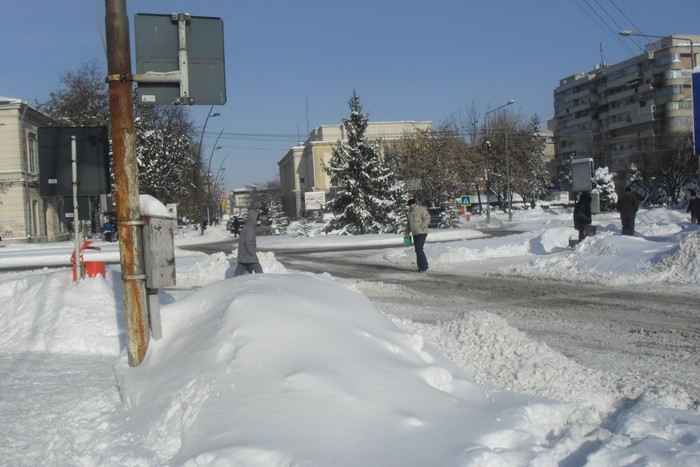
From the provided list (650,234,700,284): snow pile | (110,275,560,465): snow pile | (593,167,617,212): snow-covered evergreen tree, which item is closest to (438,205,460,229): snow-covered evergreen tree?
(593,167,617,212): snow-covered evergreen tree

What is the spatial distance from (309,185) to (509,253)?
110 metres

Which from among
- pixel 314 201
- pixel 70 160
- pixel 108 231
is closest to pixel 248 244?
pixel 70 160

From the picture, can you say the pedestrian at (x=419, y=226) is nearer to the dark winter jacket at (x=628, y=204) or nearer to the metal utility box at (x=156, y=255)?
the dark winter jacket at (x=628, y=204)

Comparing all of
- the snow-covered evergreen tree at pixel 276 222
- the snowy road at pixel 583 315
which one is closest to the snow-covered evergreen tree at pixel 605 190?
the snow-covered evergreen tree at pixel 276 222

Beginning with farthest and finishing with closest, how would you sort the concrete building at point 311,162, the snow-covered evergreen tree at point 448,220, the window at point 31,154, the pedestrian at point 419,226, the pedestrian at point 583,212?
the concrete building at point 311,162, the window at point 31,154, the snow-covered evergreen tree at point 448,220, the pedestrian at point 583,212, the pedestrian at point 419,226

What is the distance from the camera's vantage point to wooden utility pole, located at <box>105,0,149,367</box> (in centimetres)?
580

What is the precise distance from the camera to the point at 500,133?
71062 millimetres

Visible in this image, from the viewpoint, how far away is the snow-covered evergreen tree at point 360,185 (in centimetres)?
4034

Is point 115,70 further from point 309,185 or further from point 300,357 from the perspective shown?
point 309,185

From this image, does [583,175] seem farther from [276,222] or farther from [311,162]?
[311,162]

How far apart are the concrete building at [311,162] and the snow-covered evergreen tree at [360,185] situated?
215ft

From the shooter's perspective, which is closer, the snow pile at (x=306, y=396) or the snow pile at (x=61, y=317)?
the snow pile at (x=306, y=396)

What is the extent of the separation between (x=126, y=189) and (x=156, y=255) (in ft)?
2.07

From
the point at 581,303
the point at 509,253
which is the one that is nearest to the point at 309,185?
the point at 509,253
